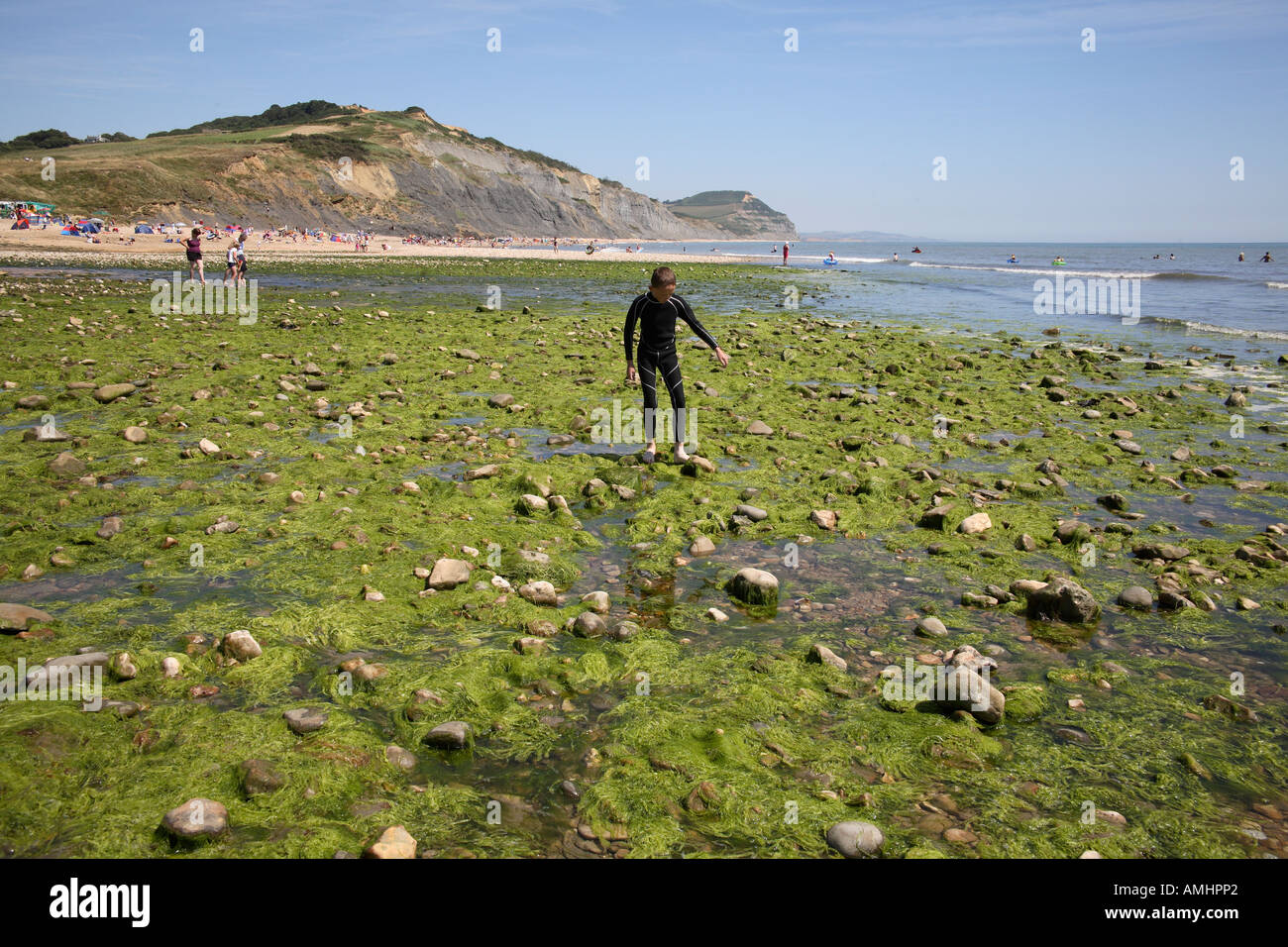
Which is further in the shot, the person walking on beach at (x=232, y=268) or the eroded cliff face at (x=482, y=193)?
the eroded cliff face at (x=482, y=193)

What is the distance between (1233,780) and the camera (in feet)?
15.0

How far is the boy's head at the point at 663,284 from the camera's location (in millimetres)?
9867

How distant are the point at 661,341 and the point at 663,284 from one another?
2.84 ft

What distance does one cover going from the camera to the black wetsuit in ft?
34.1

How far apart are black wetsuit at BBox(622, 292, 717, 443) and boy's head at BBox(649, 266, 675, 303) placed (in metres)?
0.13

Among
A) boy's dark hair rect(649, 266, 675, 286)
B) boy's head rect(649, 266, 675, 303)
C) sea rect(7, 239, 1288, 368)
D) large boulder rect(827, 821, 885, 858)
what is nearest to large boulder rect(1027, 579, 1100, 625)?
large boulder rect(827, 821, 885, 858)

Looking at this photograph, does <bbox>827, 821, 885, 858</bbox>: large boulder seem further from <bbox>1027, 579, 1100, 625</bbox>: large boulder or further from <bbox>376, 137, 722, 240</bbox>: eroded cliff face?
<bbox>376, 137, 722, 240</bbox>: eroded cliff face

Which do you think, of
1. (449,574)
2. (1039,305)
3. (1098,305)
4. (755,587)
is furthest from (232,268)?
(1098,305)

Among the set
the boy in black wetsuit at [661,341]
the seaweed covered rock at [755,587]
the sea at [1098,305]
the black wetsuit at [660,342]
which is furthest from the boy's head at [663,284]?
the sea at [1098,305]

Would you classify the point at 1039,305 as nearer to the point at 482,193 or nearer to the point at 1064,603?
the point at 1064,603

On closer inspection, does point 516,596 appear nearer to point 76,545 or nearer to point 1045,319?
point 76,545

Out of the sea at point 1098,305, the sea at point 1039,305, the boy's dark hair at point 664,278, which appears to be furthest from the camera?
the sea at point 1098,305

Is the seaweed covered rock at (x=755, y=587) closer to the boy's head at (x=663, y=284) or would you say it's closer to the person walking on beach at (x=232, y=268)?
the boy's head at (x=663, y=284)
